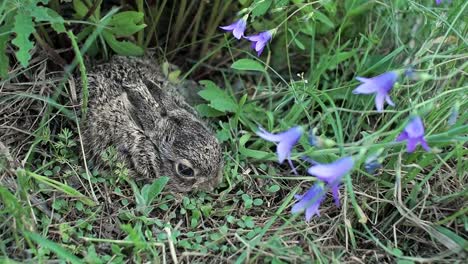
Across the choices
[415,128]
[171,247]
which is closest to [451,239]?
[415,128]

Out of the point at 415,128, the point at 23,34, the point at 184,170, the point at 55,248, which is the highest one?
the point at 23,34

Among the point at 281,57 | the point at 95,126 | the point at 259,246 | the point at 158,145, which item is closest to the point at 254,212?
the point at 259,246

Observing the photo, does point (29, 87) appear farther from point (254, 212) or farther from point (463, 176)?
point (463, 176)

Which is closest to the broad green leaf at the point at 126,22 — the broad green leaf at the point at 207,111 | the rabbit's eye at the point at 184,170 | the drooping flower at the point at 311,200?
the broad green leaf at the point at 207,111

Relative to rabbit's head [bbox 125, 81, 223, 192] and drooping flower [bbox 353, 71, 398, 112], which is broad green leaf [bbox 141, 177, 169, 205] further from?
drooping flower [bbox 353, 71, 398, 112]

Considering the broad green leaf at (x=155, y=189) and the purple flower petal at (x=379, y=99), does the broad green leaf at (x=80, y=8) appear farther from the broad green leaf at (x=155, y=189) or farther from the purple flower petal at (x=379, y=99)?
the purple flower petal at (x=379, y=99)

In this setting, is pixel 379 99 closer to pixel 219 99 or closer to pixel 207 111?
pixel 219 99
